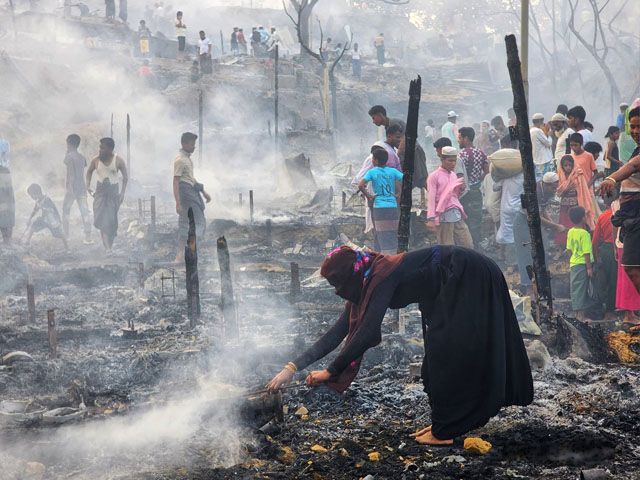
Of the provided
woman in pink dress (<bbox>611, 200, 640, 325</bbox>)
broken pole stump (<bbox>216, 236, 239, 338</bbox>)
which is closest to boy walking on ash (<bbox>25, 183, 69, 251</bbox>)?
broken pole stump (<bbox>216, 236, 239, 338</bbox>)

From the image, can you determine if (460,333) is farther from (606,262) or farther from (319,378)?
(606,262)

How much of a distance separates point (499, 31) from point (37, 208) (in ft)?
142

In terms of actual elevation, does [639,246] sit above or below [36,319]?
above

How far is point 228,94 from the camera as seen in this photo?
87.5 feet

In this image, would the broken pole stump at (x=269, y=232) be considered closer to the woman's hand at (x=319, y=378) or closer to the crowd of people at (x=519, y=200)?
the crowd of people at (x=519, y=200)

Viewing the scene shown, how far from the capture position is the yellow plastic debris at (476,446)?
4359 mm

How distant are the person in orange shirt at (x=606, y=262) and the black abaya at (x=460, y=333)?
4.21 metres

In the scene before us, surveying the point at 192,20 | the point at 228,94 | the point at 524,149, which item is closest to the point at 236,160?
the point at 228,94

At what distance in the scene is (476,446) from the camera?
14.4 feet

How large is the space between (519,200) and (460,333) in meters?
5.80

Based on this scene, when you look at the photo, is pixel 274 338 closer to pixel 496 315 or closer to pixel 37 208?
pixel 496 315

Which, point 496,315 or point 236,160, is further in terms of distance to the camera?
point 236,160

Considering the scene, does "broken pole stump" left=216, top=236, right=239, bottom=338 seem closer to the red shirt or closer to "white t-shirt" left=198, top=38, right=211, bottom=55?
the red shirt

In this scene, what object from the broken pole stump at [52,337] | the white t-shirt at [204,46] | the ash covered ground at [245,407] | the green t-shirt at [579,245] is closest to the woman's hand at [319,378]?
the ash covered ground at [245,407]
